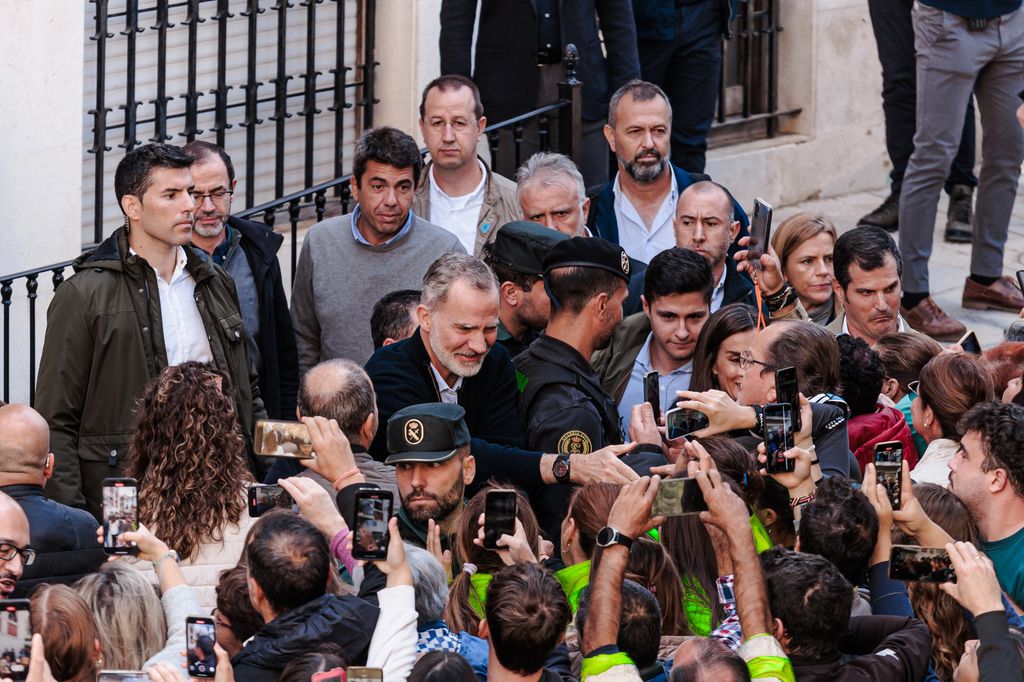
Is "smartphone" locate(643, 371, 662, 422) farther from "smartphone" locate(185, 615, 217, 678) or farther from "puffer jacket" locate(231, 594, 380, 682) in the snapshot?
"smartphone" locate(185, 615, 217, 678)

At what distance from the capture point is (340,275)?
788 cm

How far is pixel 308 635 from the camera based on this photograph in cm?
471

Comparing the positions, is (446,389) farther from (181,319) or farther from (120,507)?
(120,507)

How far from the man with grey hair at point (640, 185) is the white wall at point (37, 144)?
2640 mm

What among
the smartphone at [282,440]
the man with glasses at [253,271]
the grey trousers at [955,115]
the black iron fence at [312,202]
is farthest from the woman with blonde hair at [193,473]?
the grey trousers at [955,115]

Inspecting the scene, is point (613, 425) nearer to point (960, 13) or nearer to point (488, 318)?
point (488, 318)

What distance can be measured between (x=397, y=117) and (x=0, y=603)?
21.5 feet

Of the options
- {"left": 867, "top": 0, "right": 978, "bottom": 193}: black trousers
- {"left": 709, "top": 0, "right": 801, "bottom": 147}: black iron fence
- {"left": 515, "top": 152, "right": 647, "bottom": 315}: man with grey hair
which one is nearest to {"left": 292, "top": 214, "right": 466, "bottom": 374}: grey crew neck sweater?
{"left": 515, "top": 152, "right": 647, "bottom": 315}: man with grey hair

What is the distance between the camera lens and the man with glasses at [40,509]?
5.65 metres

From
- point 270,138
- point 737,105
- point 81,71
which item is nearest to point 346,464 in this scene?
point 81,71

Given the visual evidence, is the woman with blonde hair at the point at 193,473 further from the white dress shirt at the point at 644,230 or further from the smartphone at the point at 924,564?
the white dress shirt at the point at 644,230

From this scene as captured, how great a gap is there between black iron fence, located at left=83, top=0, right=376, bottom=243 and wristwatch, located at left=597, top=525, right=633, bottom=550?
5.23 m

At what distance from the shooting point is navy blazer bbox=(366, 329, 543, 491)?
257 inches

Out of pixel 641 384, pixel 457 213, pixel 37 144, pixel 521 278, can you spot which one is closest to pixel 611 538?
pixel 641 384
